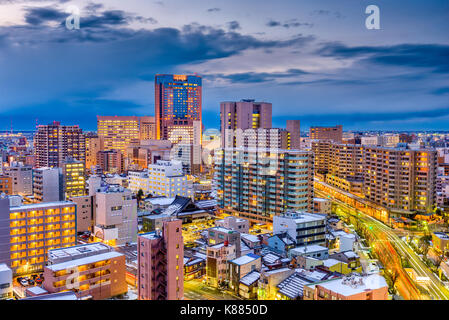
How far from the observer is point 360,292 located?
9.89ft

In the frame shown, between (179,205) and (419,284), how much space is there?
18.2ft

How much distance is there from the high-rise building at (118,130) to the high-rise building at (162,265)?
76.2 feet

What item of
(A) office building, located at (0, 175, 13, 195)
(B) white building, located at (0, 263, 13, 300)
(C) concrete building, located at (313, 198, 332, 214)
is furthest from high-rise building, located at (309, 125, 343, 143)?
(B) white building, located at (0, 263, 13, 300)

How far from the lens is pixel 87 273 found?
15.2 feet

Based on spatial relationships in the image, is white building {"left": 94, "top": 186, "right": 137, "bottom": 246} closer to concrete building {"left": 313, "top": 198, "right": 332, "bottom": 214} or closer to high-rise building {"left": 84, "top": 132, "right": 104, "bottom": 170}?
concrete building {"left": 313, "top": 198, "right": 332, "bottom": 214}

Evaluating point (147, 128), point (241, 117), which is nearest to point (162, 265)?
point (241, 117)

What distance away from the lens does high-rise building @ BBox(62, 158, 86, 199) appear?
37.8ft

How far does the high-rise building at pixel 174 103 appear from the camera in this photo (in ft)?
92.2

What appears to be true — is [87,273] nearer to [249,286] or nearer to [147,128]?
[249,286]

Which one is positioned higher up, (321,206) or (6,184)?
(6,184)

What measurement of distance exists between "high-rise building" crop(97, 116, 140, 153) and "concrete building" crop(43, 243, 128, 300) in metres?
22.0

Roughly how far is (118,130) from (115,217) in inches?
809

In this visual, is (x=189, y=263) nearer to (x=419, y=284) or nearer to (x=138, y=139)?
(x=419, y=284)
